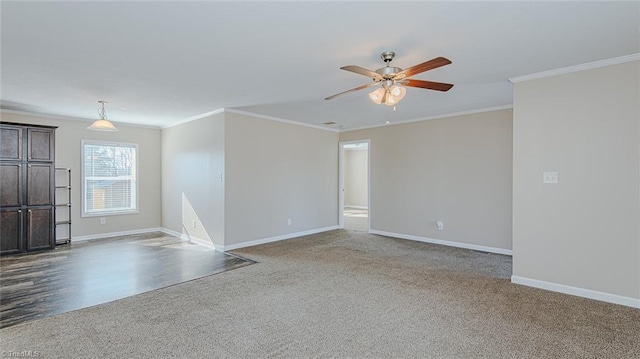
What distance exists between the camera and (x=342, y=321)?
2699mm

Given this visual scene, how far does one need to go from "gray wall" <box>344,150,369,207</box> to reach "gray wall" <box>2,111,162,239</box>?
6853 millimetres

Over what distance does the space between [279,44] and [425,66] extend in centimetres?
124

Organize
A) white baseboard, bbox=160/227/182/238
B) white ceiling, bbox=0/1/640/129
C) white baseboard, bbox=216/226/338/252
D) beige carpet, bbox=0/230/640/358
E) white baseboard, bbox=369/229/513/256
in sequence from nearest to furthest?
white ceiling, bbox=0/1/640/129 → beige carpet, bbox=0/230/640/358 → white baseboard, bbox=369/229/513/256 → white baseboard, bbox=216/226/338/252 → white baseboard, bbox=160/227/182/238

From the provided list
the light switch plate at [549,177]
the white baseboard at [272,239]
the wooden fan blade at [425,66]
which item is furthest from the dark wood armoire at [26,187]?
the light switch plate at [549,177]

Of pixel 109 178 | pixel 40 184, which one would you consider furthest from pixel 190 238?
pixel 40 184

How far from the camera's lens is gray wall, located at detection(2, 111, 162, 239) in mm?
5902

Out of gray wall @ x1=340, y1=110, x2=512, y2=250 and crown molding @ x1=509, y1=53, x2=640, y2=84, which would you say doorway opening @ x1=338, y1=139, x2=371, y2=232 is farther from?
crown molding @ x1=509, y1=53, x2=640, y2=84

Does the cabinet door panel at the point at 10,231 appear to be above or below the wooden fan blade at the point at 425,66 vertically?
below

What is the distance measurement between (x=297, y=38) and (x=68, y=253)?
5.22 m

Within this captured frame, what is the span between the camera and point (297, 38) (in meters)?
2.56

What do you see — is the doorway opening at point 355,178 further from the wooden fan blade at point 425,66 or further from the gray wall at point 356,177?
the wooden fan blade at point 425,66

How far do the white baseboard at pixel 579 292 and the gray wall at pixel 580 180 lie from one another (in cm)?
4

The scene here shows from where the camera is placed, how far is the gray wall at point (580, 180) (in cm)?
301

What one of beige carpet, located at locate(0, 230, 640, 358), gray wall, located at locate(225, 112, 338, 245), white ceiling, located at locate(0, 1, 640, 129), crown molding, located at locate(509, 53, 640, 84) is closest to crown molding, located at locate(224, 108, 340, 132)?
gray wall, located at locate(225, 112, 338, 245)
